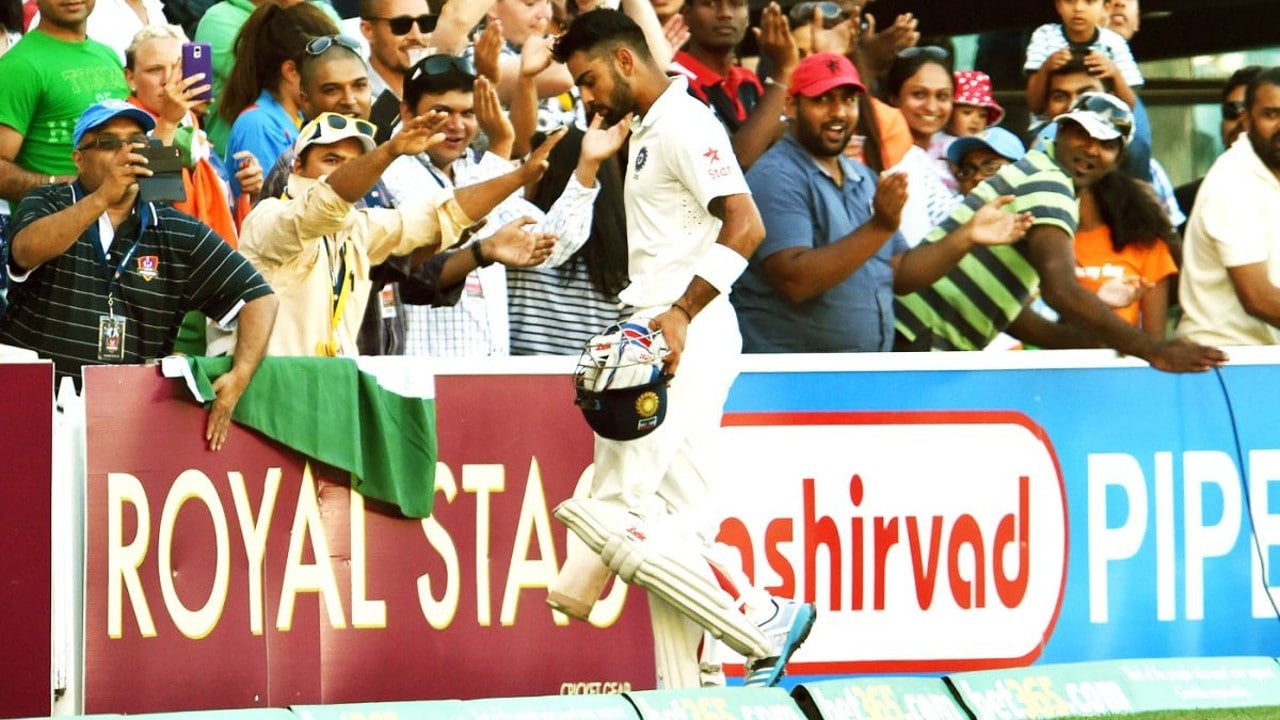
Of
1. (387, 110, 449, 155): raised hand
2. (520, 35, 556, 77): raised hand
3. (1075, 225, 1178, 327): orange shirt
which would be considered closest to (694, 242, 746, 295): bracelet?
(387, 110, 449, 155): raised hand

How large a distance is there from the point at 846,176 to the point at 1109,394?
136 cm

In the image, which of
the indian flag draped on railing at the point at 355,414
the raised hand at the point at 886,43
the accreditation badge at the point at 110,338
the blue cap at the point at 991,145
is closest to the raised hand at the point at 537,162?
the indian flag draped on railing at the point at 355,414

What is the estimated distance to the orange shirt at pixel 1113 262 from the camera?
9.95 meters

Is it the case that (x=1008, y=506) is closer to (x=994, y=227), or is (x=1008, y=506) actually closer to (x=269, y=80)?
(x=994, y=227)

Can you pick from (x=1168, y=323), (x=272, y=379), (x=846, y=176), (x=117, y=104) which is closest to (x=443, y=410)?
(x=272, y=379)

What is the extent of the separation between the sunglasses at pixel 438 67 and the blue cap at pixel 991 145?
8.61 feet

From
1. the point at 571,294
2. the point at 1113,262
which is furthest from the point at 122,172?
the point at 1113,262

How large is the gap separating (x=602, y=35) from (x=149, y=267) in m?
1.67

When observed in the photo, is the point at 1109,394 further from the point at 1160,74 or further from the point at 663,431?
the point at 1160,74

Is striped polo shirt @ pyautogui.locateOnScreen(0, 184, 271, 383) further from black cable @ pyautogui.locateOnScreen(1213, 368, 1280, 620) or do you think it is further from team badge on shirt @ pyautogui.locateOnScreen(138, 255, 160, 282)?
black cable @ pyautogui.locateOnScreen(1213, 368, 1280, 620)

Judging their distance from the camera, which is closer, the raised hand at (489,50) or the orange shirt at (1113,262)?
the raised hand at (489,50)

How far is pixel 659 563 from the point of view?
716 centimetres

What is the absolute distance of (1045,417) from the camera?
345 inches

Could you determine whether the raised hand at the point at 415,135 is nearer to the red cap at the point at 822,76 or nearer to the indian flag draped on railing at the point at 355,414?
the indian flag draped on railing at the point at 355,414
